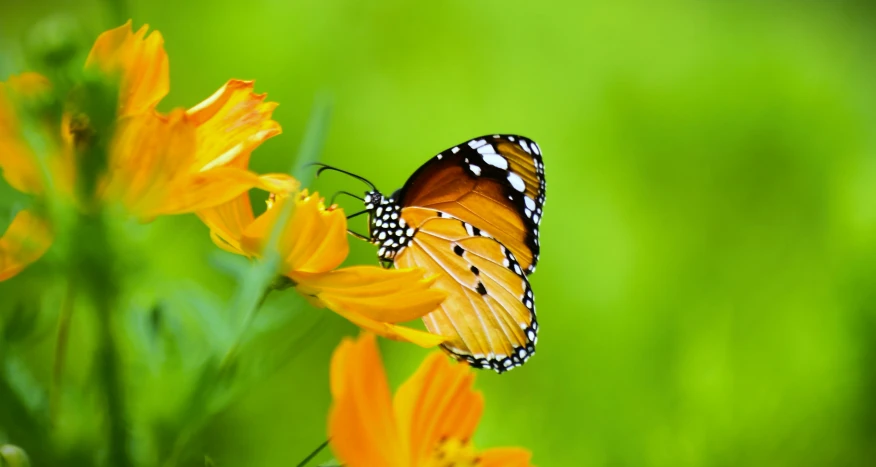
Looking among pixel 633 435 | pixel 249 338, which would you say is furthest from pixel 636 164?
pixel 249 338

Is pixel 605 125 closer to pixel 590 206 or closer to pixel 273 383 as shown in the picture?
pixel 590 206

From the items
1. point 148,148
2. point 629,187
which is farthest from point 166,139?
point 629,187

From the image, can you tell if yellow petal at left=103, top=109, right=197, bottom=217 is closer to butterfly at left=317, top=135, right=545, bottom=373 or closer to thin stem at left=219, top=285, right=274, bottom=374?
thin stem at left=219, top=285, right=274, bottom=374

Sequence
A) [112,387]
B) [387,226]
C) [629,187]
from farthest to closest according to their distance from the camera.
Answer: [629,187], [387,226], [112,387]

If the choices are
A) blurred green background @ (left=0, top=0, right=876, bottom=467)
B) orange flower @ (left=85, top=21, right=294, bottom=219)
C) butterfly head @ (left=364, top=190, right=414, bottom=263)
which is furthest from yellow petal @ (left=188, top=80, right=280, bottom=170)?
blurred green background @ (left=0, top=0, right=876, bottom=467)

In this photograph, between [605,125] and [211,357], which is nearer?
[211,357]

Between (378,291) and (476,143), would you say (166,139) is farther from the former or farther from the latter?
(476,143)

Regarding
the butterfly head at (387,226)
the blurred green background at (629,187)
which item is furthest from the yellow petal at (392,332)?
the blurred green background at (629,187)
